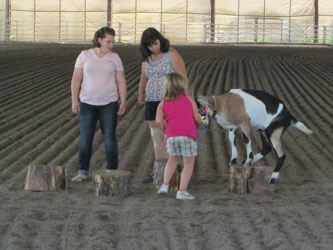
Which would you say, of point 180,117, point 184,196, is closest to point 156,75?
point 180,117

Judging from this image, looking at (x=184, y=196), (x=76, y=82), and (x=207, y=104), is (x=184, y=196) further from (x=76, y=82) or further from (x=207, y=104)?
(x=76, y=82)

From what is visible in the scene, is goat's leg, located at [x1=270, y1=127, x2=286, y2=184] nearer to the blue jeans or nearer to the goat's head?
the goat's head

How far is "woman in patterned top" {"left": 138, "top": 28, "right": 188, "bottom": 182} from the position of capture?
5770 mm

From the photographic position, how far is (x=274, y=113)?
267 inches

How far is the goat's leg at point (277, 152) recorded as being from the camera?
6582 mm

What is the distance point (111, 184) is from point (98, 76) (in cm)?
112

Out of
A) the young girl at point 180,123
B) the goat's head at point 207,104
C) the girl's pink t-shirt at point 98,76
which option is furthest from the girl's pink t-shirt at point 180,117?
the goat's head at point 207,104

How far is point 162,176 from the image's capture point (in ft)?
19.9

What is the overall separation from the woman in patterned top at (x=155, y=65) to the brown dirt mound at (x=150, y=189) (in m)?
0.86

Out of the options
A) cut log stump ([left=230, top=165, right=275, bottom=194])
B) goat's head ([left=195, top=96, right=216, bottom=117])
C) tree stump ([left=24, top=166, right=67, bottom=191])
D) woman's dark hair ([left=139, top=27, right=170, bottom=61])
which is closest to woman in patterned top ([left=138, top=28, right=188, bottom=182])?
woman's dark hair ([left=139, top=27, right=170, bottom=61])

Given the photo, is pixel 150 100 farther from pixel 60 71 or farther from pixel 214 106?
pixel 60 71

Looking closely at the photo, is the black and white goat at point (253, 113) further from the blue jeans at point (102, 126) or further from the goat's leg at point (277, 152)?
the blue jeans at point (102, 126)

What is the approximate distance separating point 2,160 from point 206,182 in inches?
107

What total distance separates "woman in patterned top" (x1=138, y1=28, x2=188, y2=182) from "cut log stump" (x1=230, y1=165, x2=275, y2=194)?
2.51 feet
